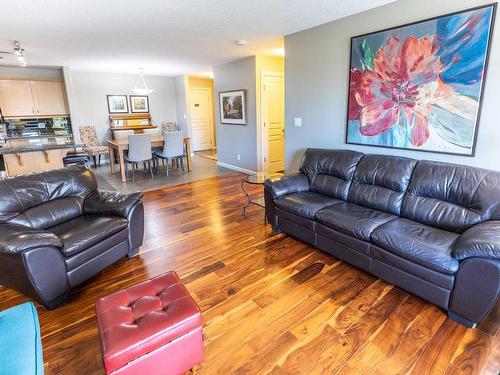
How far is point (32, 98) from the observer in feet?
20.7

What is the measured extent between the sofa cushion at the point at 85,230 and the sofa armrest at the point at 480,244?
2.60m

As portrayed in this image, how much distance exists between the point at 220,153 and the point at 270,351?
5.62 meters

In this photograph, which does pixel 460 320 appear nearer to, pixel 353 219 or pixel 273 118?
pixel 353 219

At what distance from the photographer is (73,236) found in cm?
218

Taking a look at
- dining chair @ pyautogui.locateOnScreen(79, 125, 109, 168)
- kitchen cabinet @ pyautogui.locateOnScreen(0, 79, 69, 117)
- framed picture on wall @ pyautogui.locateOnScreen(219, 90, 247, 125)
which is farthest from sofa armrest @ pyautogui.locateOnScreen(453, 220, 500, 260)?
kitchen cabinet @ pyautogui.locateOnScreen(0, 79, 69, 117)

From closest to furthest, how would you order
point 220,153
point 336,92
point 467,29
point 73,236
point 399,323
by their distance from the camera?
point 399,323
point 73,236
point 467,29
point 336,92
point 220,153

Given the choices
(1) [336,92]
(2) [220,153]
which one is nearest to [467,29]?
(1) [336,92]

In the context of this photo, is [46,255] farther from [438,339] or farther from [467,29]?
[467,29]

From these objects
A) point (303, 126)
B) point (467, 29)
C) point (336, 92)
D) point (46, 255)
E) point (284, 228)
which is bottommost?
point (284, 228)

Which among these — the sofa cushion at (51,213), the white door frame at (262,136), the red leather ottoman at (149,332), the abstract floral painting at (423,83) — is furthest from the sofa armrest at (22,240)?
the white door frame at (262,136)

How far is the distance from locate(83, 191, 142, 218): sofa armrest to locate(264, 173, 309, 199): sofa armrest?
4.58 feet

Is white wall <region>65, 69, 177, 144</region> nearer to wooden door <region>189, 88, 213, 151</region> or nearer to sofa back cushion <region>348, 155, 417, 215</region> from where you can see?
wooden door <region>189, 88, 213, 151</region>

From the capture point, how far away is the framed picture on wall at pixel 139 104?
7.84 metres

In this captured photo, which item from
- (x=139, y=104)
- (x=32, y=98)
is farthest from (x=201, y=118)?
(x=32, y=98)
